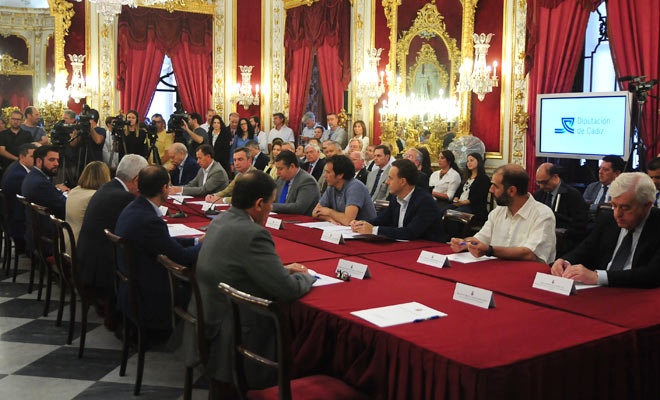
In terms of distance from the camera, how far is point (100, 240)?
4.17 m

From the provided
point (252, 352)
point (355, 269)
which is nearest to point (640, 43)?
point (355, 269)

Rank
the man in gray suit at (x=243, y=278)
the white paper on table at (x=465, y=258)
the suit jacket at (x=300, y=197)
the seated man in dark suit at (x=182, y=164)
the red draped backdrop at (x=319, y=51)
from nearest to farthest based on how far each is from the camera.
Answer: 1. the man in gray suit at (x=243, y=278)
2. the white paper on table at (x=465, y=258)
3. the suit jacket at (x=300, y=197)
4. the seated man in dark suit at (x=182, y=164)
5. the red draped backdrop at (x=319, y=51)

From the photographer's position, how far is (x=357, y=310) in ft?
8.21

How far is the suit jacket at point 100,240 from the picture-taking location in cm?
412

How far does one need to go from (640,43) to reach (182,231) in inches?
204

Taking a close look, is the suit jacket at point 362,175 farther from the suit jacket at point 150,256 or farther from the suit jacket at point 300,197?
the suit jacket at point 150,256

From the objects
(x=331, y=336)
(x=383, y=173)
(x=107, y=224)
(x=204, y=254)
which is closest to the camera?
(x=331, y=336)

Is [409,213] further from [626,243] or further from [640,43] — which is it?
[640,43]

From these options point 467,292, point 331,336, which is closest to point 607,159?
point 467,292

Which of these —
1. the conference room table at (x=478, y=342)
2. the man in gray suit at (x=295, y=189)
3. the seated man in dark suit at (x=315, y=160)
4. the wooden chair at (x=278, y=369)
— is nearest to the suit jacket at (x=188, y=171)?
the seated man in dark suit at (x=315, y=160)

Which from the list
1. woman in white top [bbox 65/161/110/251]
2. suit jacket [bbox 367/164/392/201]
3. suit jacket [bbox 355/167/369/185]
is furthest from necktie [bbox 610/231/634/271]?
suit jacket [bbox 355/167/369/185]

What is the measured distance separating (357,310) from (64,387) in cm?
199

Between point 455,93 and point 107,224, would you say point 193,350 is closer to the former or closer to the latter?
point 107,224

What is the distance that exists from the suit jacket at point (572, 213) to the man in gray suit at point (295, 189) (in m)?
2.18
